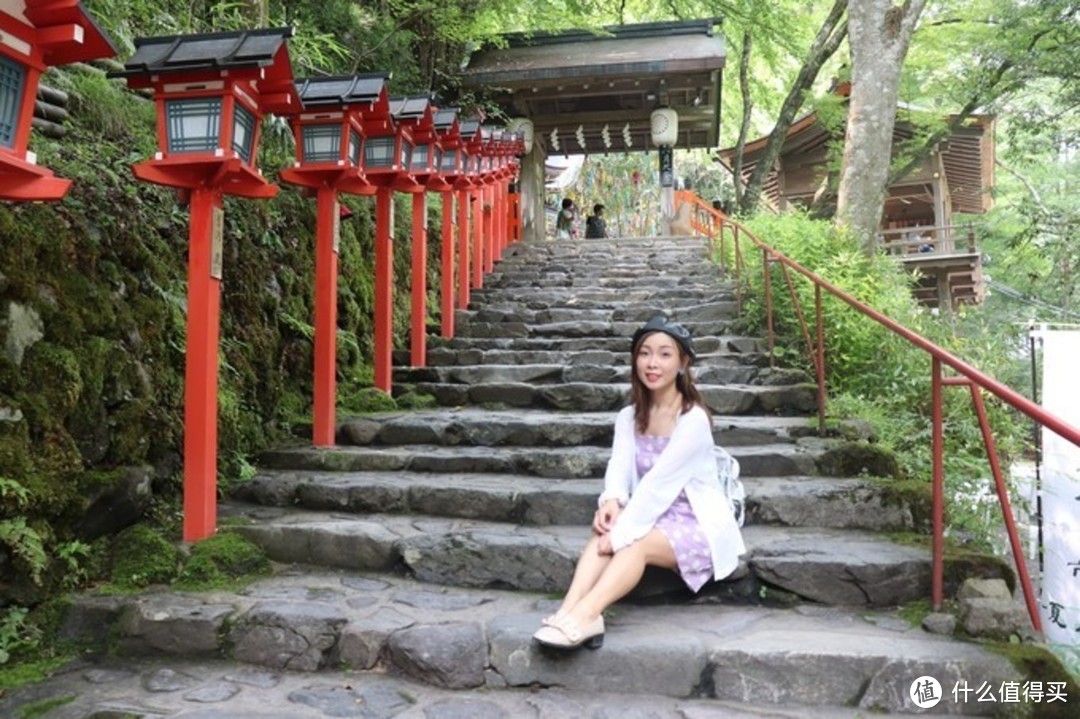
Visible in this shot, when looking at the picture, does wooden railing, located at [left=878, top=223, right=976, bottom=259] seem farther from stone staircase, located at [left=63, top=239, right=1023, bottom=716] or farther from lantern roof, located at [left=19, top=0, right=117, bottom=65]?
lantern roof, located at [left=19, top=0, right=117, bottom=65]

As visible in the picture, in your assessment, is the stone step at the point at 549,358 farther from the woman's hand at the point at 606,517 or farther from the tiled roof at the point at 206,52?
the tiled roof at the point at 206,52

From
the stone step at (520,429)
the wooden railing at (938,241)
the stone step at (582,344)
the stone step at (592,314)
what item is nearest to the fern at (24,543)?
the stone step at (520,429)

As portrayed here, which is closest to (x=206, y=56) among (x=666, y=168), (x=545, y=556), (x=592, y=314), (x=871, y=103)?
(x=545, y=556)

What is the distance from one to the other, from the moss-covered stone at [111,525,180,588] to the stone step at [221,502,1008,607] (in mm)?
376

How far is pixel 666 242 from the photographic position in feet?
38.3

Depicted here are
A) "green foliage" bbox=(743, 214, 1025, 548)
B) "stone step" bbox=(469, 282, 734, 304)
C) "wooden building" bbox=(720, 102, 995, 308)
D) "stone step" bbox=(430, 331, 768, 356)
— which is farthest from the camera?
"wooden building" bbox=(720, 102, 995, 308)

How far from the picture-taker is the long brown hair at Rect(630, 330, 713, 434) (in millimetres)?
3188

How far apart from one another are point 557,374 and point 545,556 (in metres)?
2.86

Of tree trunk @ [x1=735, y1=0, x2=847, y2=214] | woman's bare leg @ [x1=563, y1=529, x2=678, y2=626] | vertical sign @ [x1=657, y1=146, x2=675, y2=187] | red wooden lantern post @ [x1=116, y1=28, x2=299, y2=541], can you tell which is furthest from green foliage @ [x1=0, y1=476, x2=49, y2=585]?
tree trunk @ [x1=735, y1=0, x2=847, y2=214]

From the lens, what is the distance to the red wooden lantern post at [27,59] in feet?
7.32

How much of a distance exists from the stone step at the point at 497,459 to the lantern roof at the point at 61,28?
281 cm

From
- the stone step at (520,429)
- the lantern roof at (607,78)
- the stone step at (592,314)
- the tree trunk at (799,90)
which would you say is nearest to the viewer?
the stone step at (520,429)

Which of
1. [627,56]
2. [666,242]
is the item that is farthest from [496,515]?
[627,56]

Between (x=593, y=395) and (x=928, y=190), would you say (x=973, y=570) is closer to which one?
(x=593, y=395)
